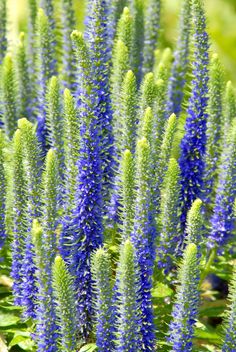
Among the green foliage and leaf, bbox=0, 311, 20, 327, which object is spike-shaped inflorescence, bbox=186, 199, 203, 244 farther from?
leaf, bbox=0, 311, 20, 327

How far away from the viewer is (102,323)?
4.67 m

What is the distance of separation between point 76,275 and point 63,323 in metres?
0.71

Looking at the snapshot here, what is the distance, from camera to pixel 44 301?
457 centimetres

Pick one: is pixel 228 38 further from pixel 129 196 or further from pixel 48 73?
pixel 129 196

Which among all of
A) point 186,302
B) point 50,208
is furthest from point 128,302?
point 50,208

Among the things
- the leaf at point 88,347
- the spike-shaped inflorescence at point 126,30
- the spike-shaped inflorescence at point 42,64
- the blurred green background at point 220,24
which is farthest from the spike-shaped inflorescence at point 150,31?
the blurred green background at point 220,24

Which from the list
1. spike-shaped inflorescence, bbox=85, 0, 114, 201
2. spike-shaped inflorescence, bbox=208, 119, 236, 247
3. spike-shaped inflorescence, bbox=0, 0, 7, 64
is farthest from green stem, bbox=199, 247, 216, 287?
spike-shaped inflorescence, bbox=0, 0, 7, 64

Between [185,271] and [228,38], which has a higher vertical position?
[228,38]

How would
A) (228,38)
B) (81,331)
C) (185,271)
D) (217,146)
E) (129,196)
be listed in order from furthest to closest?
(228,38), (217,146), (81,331), (129,196), (185,271)

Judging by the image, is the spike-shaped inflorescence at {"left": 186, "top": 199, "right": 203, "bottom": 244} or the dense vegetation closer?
the dense vegetation

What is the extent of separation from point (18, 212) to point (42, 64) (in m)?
1.78

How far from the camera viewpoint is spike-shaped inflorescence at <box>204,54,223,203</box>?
6090 mm

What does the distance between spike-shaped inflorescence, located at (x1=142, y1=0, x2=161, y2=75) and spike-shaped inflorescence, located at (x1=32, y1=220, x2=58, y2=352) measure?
3183 millimetres

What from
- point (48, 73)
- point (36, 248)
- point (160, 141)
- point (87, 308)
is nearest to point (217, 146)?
point (160, 141)
